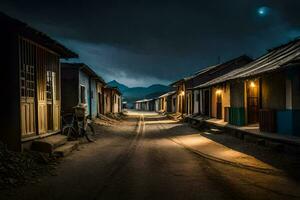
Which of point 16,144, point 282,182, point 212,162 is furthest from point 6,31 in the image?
point 282,182

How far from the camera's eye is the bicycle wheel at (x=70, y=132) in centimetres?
1327

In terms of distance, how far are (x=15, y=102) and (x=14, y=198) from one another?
4.32 m

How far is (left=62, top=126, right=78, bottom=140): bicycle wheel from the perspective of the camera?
43.5 feet

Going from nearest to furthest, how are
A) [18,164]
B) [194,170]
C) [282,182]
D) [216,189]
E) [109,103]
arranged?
[216,189], [282,182], [18,164], [194,170], [109,103]

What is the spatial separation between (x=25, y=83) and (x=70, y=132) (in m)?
4.33

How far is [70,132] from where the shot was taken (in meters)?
13.5

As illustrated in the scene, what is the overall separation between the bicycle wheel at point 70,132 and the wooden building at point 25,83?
1036mm

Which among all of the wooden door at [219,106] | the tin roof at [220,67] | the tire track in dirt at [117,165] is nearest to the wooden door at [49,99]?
the tire track in dirt at [117,165]

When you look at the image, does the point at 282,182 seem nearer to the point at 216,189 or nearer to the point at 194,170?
the point at 216,189

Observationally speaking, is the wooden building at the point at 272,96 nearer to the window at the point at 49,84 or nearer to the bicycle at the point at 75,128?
the bicycle at the point at 75,128

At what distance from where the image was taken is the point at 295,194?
5.57m

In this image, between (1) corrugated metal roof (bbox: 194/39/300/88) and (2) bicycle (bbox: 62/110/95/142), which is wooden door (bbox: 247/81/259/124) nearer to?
(1) corrugated metal roof (bbox: 194/39/300/88)

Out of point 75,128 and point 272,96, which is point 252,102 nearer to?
point 272,96

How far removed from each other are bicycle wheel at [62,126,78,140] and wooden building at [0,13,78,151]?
3.40ft
